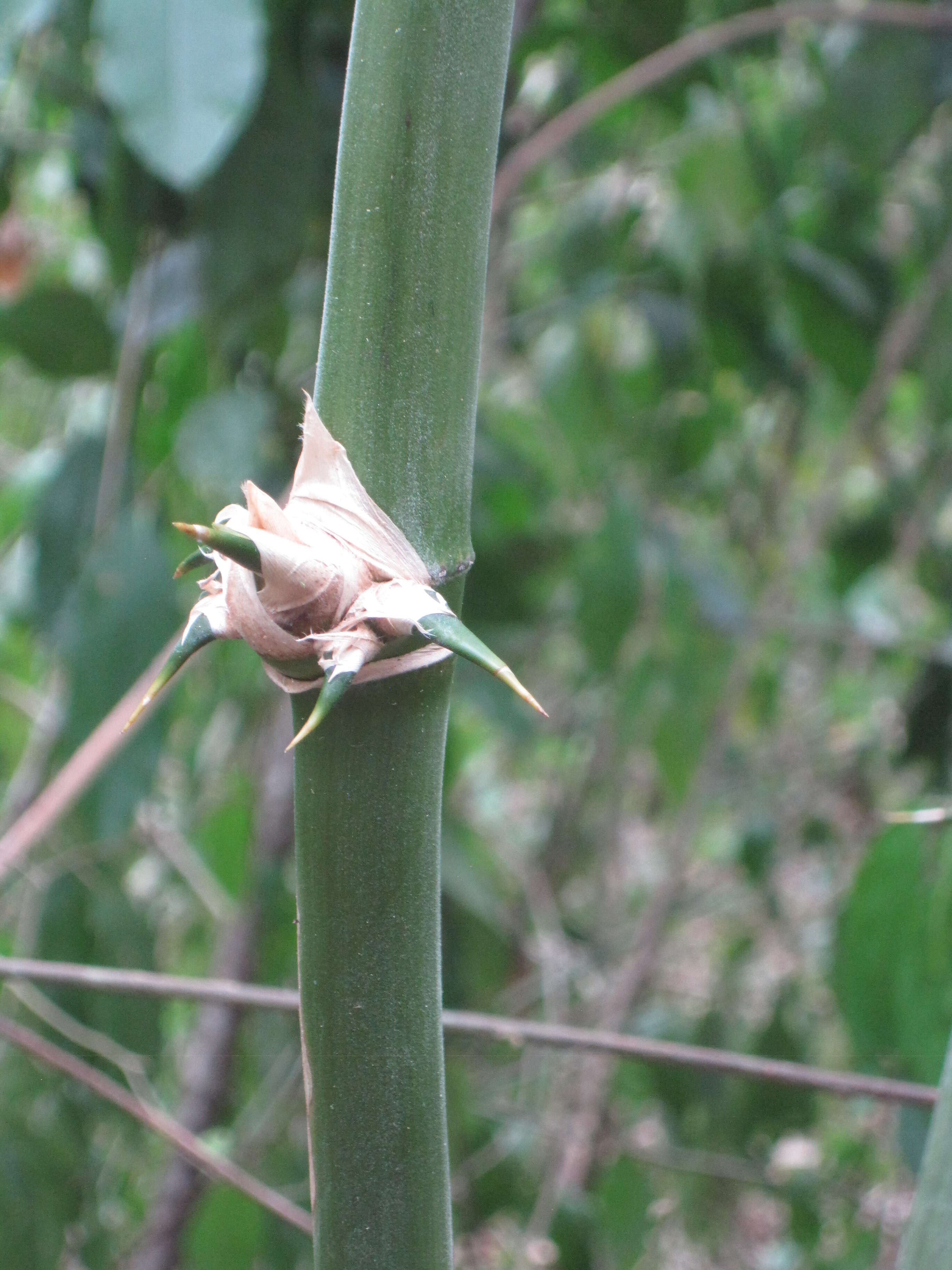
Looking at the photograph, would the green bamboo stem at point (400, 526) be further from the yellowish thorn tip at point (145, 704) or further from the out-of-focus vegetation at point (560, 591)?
the out-of-focus vegetation at point (560, 591)

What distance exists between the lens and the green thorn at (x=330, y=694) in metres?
0.19

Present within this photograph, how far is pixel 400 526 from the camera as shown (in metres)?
0.22

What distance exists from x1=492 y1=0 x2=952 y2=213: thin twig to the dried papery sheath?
496mm

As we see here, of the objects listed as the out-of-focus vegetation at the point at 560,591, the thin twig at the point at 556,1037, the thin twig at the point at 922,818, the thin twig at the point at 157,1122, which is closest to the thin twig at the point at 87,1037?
the out-of-focus vegetation at the point at 560,591

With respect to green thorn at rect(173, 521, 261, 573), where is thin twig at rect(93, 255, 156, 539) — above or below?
above

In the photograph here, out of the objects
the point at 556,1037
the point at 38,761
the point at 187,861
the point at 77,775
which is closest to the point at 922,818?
the point at 556,1037

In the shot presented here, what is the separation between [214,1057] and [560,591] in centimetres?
65

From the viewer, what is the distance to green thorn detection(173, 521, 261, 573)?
0.60 ft

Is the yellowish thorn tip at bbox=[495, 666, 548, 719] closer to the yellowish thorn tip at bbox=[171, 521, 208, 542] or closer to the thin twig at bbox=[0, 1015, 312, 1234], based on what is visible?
the yellowish thorn tip at bbox=[171, 521, 208, 542]

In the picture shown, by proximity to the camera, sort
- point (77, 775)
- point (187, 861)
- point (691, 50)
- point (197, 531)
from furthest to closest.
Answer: point (187, 861), point (691, 50), point (77, 775), point (197, 531)

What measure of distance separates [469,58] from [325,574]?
0.30 feet

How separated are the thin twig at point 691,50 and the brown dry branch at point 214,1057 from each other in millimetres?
397

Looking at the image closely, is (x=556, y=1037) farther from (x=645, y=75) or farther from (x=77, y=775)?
(x=645, y=75)

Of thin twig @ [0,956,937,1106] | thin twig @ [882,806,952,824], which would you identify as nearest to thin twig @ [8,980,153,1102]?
thin twig @ [0,956,937,1106]
